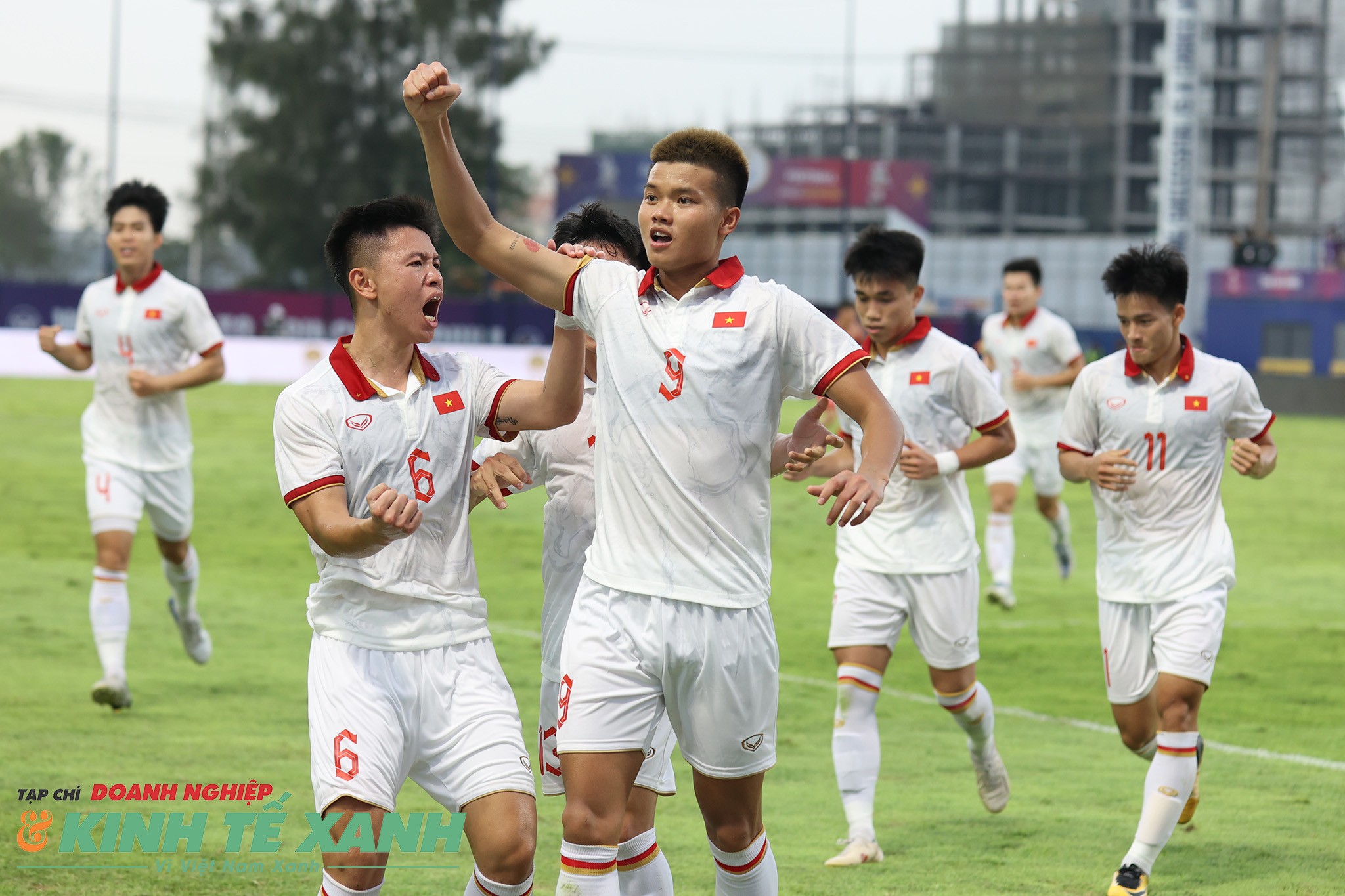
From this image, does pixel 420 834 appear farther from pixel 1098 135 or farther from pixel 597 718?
pixel 1098 135

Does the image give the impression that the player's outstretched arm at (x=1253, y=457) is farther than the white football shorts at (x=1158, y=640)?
Yes

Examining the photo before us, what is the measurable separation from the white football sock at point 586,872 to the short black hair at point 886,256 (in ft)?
10.5

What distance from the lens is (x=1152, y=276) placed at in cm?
605

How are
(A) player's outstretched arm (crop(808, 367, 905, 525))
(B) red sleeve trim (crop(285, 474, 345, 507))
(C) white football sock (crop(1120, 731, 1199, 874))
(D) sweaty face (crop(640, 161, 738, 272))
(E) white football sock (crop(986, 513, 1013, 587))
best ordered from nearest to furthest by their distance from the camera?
(A) player's outstretched arm (crop(808, 367, 905, 525))
(B) red sleeve trim (crop(285, 474, 345, 507))
(D) sweaty face (crop(640, 161, 738, 272))
(C) white football sock (crop(1120, 731, 1199, 874))
(E) white football sock (crop(986, 513, 1013, 587))

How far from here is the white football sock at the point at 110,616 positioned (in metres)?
8.29

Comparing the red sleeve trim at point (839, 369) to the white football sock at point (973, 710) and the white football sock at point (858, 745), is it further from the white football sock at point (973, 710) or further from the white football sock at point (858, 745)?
the white football sock at point (973, 710)

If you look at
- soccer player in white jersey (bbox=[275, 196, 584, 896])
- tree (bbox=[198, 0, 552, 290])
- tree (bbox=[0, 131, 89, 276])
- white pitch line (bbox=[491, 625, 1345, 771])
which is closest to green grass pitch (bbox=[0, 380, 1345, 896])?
white pitch line (bbox=[491, 625, 1345, 771])

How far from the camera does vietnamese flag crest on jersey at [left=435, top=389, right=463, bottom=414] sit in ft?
14.1

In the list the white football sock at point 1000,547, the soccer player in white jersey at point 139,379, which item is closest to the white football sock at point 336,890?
the soccer player in white jersey at point 139,379

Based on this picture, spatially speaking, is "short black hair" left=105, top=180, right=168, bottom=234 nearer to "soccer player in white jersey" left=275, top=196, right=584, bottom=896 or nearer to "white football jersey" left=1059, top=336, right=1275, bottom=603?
"soccer player in white jersey" left=275, top=196, right=584, bottom=896

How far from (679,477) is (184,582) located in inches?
221

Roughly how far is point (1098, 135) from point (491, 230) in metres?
83.4

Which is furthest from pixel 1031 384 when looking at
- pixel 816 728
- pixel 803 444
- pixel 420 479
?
pixel 420 479

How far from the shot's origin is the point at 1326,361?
37844 millimetres
